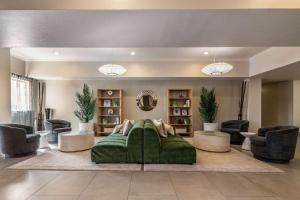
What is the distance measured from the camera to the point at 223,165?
4.34m

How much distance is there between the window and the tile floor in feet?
11.7

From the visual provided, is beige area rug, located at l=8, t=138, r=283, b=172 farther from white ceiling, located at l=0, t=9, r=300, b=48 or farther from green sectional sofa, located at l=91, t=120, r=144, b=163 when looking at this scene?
white ceiling, located at l=0, t=9, r=300, b=48

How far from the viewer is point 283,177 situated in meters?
3.70

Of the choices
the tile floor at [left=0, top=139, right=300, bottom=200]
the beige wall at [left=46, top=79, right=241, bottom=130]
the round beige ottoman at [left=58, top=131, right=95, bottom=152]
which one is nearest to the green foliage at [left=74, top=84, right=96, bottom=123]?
the beige wall at [left=46, top=79, right=241, bottom=130]

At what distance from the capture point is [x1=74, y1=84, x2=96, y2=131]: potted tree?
798 cm

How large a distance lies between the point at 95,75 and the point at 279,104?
28.7 ft

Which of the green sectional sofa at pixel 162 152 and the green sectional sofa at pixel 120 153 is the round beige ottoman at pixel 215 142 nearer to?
the green sectional sofa at pixel 162 152

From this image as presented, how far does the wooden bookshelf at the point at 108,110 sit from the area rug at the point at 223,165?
434cm

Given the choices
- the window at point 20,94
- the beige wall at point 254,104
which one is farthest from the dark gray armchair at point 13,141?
the beige wall at point 254,104

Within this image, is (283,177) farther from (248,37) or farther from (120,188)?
(120,188)

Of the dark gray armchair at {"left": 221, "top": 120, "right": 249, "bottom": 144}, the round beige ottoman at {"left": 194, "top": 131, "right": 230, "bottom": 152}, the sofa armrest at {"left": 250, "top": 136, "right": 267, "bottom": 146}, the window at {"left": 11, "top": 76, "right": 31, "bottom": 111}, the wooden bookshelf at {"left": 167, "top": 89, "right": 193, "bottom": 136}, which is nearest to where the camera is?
the sofa armrest at {"left": 250, "top": 136, "right": 267, "bottom": 146}

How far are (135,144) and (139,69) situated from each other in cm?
384

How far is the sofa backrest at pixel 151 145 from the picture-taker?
4.32 meters

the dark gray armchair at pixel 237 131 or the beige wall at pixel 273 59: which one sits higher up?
the beige wall at pixel 273 59
